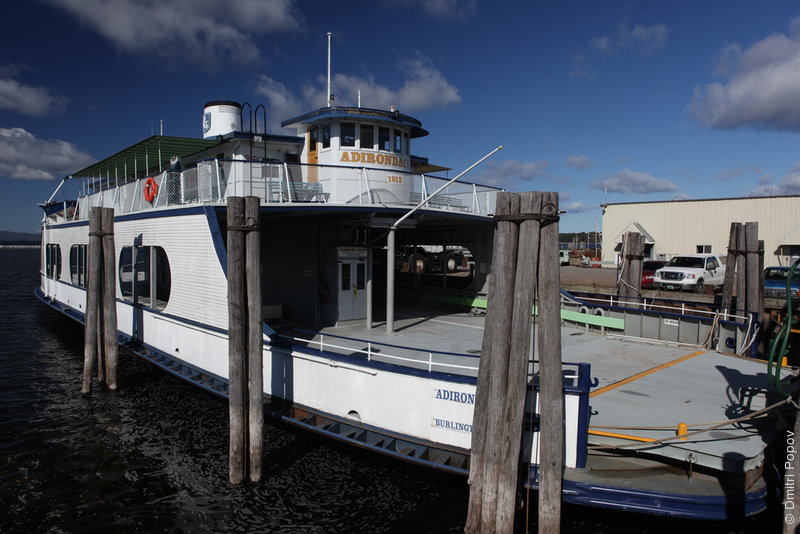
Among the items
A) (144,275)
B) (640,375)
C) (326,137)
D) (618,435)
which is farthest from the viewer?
(144,275)

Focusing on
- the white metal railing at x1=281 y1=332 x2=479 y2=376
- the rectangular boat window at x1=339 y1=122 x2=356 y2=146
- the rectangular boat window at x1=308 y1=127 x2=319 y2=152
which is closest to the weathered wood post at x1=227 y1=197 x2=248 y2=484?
the white metal railing at x1=281 y1=332 x2=479 y2=376

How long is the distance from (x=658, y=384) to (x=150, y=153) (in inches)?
650

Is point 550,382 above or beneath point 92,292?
beneath

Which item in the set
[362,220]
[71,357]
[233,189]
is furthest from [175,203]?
[71,357]

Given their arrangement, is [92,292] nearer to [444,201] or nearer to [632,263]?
[444,201]

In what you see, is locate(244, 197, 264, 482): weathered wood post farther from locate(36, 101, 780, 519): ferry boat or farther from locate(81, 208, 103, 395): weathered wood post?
locate(81, 208, 103, 395): weathered wood post

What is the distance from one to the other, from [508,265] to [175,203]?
10.5 metres

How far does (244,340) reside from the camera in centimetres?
814

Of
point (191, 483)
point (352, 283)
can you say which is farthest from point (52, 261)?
point (191, 483)

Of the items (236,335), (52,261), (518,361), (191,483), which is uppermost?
(52,261)

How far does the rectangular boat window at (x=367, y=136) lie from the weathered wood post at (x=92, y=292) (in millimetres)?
7067

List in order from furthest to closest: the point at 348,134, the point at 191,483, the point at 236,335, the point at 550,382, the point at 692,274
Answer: the point at 692,274, the point at 348,134, the point at 191,483, the point at 236,335, the point at 550,382

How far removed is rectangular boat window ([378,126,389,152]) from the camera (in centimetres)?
1376

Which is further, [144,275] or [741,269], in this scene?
[144,275]
